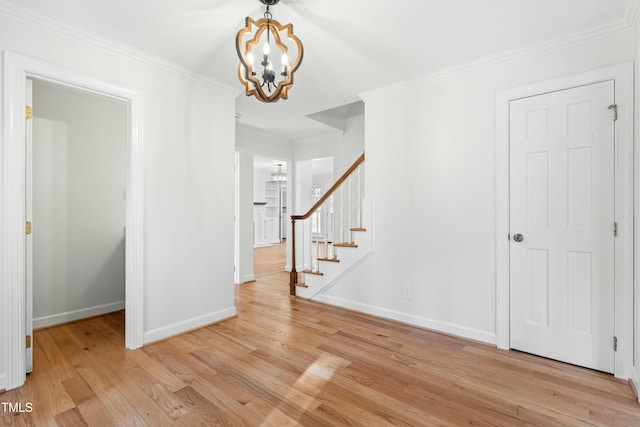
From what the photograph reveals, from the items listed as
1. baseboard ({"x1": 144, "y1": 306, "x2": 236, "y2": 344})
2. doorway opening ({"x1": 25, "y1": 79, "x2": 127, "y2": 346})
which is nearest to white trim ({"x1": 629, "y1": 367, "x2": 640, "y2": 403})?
baseboard ({"x1": 144, "y1": 306, "x2": 236, "y2": 344})

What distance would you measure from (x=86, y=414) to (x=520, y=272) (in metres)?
3.18

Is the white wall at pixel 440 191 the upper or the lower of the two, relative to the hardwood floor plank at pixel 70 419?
upper

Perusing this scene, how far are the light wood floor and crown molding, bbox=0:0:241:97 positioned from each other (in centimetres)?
243

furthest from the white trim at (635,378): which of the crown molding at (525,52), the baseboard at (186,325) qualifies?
the baseboard at (186,325)

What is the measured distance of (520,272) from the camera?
256cm

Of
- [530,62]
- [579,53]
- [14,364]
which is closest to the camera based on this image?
[14,364]

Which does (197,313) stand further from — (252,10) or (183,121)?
(252,10)

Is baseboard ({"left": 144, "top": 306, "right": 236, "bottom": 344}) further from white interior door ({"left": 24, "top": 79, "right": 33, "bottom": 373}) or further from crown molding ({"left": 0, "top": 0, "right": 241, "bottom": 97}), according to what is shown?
crown molding ({"left": 0, "top": 0, "right": 241, "bottom": 97})

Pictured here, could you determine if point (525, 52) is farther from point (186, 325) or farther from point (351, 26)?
point (186, 325)

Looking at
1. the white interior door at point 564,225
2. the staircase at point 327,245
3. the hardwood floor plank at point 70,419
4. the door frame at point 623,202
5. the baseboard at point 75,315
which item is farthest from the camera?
the staircase at point 327,245

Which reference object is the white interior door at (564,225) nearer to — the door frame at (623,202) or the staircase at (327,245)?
the door frame at (623,202)

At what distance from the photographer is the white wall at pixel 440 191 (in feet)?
8.83

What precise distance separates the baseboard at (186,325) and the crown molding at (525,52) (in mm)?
2880

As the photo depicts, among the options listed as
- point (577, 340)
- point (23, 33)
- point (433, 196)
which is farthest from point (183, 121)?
point (577, 340)
